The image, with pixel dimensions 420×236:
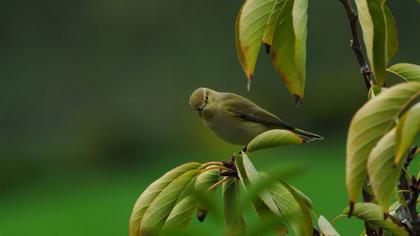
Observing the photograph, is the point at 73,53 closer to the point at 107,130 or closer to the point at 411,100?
the point at 107,130

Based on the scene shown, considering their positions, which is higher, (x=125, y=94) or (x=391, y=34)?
(x=391, y=34)

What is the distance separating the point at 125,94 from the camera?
17297 mm

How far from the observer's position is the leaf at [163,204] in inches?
72.8

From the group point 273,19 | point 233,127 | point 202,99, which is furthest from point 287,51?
point 202,99

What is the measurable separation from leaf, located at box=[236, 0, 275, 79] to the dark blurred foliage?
501 inches

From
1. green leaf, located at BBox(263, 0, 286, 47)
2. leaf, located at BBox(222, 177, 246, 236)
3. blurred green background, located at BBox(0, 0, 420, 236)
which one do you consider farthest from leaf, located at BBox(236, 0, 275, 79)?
blurred green background, located at BBox(0, 0, 420, 236)

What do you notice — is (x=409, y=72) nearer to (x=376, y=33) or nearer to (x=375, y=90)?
(x=375, y=90)

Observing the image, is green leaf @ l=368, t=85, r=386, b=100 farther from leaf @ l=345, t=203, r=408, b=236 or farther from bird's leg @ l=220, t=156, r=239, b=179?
bird's leg @ l=220, t=156, r=239, b=179

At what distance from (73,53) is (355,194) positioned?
56.0ft

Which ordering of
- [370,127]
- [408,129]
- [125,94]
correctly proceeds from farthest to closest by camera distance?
[125,94] < [370,127] < [408,129]

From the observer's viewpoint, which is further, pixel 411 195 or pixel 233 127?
pixel 233 127

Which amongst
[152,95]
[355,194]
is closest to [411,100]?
[355,194]

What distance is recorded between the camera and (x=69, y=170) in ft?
54.3

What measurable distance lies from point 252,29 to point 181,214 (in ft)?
1.10
